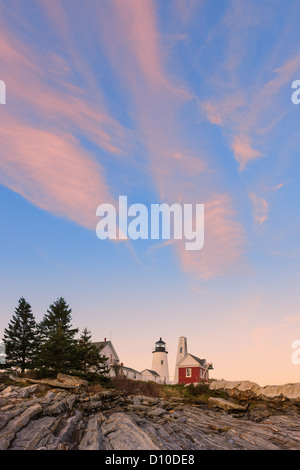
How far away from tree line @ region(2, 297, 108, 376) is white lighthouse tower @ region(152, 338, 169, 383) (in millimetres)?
35041

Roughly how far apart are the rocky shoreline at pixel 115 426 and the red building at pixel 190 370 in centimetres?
4398

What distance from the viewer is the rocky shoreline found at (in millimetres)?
14609

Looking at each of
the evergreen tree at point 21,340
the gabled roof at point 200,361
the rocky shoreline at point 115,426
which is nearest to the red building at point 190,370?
the gabled roof at point 200,361

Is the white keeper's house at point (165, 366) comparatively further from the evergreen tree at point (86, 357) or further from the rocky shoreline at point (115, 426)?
the rocky shoreline at point (115, 426)

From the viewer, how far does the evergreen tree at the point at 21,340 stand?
162 ft

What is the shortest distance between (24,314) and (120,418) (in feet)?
131

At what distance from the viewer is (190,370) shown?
7031cm

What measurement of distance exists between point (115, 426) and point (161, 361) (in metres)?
70.8

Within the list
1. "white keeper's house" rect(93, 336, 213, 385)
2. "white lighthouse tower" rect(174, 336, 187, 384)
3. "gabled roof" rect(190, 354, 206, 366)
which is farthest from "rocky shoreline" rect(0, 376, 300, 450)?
"white lighthouse tower" rect(174, 336, 187, 384)

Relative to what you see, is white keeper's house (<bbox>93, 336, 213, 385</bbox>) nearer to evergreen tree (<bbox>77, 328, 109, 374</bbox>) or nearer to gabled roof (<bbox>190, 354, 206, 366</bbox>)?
gabled roof (<bbox>190, 354, 206, 366</bbox>)

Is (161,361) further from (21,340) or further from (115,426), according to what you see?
(115,426)

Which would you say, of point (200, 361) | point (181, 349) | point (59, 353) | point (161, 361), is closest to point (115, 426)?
point (59, 353)

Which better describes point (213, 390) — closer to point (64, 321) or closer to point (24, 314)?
point (64, 321)
